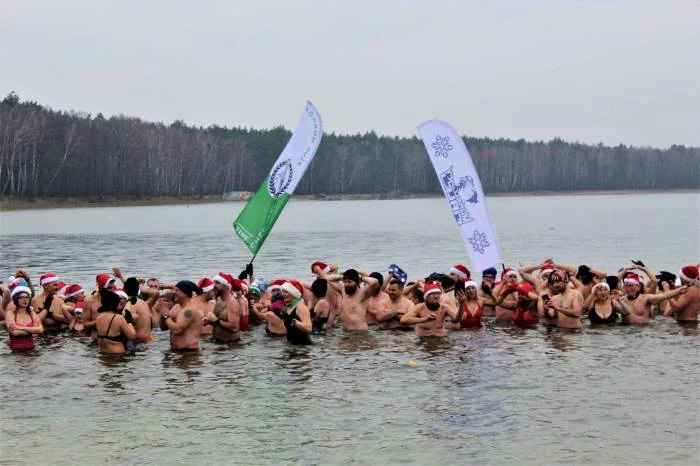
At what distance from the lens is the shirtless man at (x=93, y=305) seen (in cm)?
1545

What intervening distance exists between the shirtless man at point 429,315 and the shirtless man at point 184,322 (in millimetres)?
3420

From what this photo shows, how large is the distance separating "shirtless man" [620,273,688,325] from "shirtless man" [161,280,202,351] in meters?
7.98

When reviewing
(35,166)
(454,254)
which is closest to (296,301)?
(454,254)

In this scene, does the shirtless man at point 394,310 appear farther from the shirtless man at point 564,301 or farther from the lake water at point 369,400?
the shirtless man at point 564,301

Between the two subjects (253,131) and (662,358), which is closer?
(662,358)

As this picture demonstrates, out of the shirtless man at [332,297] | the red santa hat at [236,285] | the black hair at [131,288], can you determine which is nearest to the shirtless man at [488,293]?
the shirtless man at [332,297]

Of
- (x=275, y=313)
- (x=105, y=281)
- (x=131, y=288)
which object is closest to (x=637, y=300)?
(x=275, y=313)

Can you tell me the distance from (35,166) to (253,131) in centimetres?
7163

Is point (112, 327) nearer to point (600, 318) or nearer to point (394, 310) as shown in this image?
point (394, 310)

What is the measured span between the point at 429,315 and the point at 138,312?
4.92m

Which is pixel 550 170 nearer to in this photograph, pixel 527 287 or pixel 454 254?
pixel 454 254

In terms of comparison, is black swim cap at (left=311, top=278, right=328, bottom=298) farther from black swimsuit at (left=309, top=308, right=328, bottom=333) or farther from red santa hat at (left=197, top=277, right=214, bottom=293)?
red santa hat at (left=197, top=277, right=214, bottom=293)

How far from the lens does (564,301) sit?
652 inches

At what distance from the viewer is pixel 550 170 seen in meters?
190
